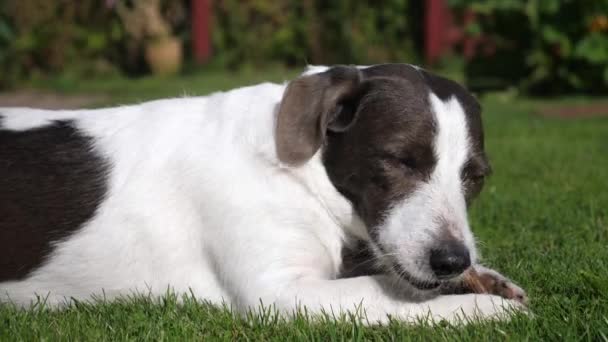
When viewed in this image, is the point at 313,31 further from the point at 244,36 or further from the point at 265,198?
the point at 265,198

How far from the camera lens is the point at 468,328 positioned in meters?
3.31

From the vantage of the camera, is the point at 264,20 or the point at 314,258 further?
the point at 264,20

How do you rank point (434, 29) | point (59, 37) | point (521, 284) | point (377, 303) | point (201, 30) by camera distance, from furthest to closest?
1. point (201, 30)
2. point (59, 37)
3. point (434, 29)
4. point (521, 284)
5. point (377, 303)

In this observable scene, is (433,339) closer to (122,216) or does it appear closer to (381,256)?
(381,256)

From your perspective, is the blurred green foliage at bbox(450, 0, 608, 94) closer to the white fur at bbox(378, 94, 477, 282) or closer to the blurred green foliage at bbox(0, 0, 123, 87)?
the blurred green foliage at bbox(0, 0, 123, 87)

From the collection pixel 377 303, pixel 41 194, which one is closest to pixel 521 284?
pixel 377 303

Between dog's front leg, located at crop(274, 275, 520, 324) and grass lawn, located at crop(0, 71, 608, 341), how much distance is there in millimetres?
113

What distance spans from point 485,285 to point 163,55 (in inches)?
541

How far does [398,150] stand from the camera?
3.74 meters

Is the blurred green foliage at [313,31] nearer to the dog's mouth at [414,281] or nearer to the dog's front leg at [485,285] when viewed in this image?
the dog's front leg at [485,285]

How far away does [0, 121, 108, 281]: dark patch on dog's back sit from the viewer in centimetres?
397

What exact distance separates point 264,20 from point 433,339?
1497 cm

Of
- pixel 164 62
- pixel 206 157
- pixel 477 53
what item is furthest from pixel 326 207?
pixel 164 62

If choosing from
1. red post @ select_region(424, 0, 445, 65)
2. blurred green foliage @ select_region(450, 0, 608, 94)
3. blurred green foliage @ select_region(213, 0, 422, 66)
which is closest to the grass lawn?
blurred green foliage @ select_region(450, 0, 608, 94)
